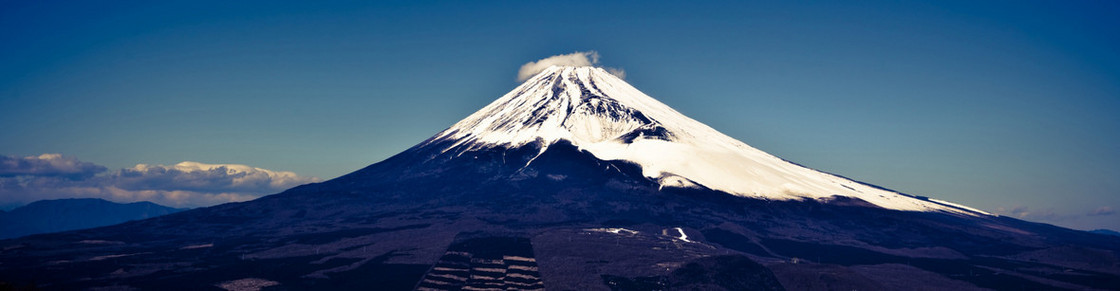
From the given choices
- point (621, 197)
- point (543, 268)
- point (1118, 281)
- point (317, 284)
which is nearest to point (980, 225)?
point (1118, 281)

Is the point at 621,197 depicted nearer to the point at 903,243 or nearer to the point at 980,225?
the point at 903,243

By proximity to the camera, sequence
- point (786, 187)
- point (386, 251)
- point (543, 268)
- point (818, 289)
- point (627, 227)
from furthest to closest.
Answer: point (786, 187)
point (627, 227)
point (386, 251)
point (543, 268)
point (818, 289)

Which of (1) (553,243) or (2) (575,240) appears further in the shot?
(2) (575,240)

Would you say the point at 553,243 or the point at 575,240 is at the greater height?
the point at 575,240

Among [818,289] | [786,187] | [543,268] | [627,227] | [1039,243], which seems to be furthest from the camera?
[786,187]
